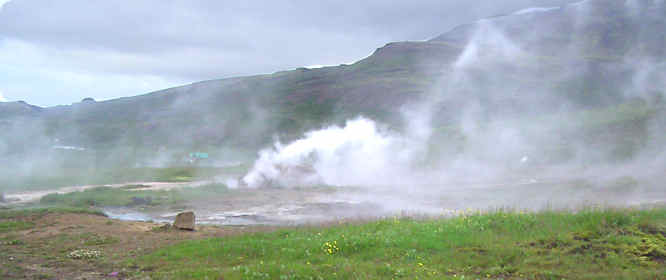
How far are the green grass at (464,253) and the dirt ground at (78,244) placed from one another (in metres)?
1.27

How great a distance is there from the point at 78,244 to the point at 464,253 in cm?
1441

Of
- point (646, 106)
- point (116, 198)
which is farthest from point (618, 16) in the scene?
point (116, 198)

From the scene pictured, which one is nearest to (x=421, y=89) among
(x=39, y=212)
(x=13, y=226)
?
(x=39, y=212)

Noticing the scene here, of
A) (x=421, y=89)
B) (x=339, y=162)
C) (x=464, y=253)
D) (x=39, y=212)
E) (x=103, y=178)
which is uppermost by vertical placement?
(x=421, y=89)

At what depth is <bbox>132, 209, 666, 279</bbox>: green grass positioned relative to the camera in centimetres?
1047

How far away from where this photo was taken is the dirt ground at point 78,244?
13328 mm

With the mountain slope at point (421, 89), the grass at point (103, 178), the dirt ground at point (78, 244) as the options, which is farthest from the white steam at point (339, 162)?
the mountain slope at point (421, 89)

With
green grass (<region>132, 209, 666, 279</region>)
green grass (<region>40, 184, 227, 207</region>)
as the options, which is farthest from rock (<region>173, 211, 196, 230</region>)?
green grass (<region>40, 184, 227, 207</region>)

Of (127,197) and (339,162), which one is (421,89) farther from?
(127,197)

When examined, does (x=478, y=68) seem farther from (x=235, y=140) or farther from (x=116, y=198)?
(x=116, y=198)

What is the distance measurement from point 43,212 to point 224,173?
33.2 meters

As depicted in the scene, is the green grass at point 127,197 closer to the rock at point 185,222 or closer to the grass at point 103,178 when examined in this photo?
the grass at point 103,178

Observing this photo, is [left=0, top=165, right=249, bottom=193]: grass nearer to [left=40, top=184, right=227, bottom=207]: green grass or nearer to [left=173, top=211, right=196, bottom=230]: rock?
[left=40, top=184, right=227, bottom=207]: green grass

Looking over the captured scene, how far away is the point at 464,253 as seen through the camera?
39.4 feet
